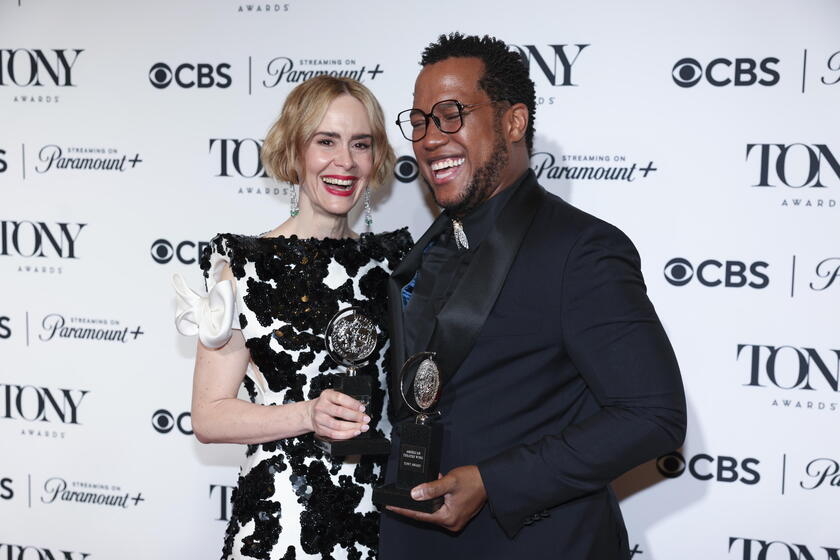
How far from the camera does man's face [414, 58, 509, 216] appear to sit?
171cm

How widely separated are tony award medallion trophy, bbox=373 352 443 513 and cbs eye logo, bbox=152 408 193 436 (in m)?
1.68

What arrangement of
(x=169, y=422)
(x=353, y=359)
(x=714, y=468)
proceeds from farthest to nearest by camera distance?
(x=169, y=422), (x=714, y=468), (x=353, y=359)

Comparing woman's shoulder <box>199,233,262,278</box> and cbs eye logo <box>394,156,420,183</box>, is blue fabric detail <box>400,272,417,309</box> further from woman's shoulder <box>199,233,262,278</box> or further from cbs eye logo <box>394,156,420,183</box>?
cbs eye logo <box>394,156,420,183</box>

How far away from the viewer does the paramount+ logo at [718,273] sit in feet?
8.43

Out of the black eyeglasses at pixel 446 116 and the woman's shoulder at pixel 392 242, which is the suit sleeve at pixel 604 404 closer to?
the black eyeglasses at pixel 446 116

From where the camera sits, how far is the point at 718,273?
259 centimetres

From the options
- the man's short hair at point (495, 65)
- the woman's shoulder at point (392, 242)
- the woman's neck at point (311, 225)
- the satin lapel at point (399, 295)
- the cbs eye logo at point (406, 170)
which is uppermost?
the man's short hair at point (495, 65)

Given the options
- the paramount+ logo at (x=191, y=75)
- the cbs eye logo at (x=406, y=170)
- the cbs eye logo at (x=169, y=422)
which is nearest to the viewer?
the cbs eye logo at (x=406, y=170)

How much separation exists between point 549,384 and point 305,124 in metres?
1.02

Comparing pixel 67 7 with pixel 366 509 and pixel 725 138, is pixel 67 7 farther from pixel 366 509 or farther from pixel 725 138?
pixel 725 138

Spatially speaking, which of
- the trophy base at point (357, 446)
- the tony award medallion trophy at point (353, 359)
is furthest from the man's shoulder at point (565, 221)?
the trophy base at point (357, 446)

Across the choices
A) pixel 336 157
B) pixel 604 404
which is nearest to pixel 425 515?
pixel 604 404

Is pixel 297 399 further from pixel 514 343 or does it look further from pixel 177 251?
pixel 177 251

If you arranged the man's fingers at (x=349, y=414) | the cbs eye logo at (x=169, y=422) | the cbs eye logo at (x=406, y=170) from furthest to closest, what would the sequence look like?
the cbs eye logo at (x=169, y=422)
the cbs eye logo at (x=406, y=170)
the man's fingers at (x=349, y=414)
